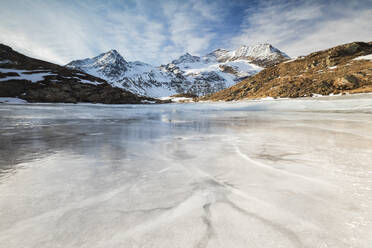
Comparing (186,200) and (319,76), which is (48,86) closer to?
(186,200)

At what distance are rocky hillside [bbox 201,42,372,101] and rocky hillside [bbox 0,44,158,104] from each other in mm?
29102

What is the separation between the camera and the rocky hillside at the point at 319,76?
22.7 metres

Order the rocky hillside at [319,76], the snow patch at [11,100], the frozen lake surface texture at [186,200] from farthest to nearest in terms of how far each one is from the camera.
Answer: the snow patch at [11,100] < the rocky hillside at [319,76] < the frozen lake surface texture at [186,200]

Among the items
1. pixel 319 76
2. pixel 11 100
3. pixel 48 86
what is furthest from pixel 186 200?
pixel 48 86

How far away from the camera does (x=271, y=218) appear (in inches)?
50.4

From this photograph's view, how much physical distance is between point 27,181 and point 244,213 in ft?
7.25

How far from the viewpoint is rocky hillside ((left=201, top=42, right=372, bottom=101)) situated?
2273cm

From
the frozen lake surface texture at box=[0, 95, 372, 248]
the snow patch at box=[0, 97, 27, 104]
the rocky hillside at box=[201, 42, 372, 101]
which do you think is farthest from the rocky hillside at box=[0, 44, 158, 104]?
the frozen lake surface texture at box=[0, 95, 372, 248]

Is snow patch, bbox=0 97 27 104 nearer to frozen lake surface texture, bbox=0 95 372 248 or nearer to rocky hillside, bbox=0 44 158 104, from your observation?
rocky hillside, bbox=0 44 158 104

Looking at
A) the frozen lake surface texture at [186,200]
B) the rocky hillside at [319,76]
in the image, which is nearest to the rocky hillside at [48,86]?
the rocky hillside at [319,76]

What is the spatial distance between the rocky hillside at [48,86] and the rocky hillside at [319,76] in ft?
95.5

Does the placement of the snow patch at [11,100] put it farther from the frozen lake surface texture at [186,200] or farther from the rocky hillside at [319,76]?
the rocky hillside at [319,76]

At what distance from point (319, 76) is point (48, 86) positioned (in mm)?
51206

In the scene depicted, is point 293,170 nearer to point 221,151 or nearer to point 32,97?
point 221,151
